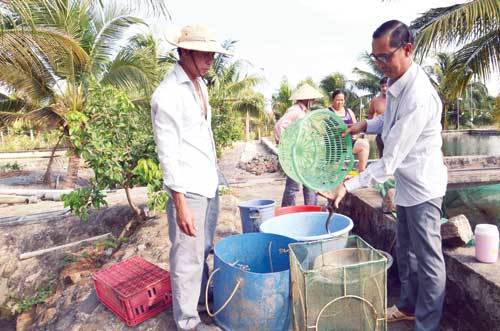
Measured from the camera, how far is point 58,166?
16453 mm

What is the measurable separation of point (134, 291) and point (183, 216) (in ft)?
2.49

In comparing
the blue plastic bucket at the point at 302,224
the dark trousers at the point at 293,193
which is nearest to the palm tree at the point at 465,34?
the dark trousers at the point at 293,193

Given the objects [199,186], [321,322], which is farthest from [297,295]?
[199,186]

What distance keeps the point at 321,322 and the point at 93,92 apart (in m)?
3.43

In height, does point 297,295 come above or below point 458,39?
below

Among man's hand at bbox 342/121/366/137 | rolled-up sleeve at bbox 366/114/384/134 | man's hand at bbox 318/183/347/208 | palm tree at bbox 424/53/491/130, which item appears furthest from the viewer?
palm tree at bbox 424/53/491/130

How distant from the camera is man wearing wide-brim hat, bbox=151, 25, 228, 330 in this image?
6.92 ft

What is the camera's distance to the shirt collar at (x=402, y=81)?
2.08m

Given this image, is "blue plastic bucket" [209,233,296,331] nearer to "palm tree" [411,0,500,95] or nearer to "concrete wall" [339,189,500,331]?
"concrete wall" [339,189,500,331]

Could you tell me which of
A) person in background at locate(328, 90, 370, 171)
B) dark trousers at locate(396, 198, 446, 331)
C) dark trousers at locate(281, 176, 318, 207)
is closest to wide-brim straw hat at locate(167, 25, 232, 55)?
dark trousers at locate(396, 198, 446, 331)

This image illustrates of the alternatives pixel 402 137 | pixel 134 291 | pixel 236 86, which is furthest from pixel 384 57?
pixel 236 86

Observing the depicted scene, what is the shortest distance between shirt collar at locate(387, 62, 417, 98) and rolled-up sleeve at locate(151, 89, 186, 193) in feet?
4.04

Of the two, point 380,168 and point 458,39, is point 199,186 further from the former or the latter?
point 458,39

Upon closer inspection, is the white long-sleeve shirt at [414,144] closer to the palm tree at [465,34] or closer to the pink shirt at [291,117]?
the pink shirt at [291,117]
